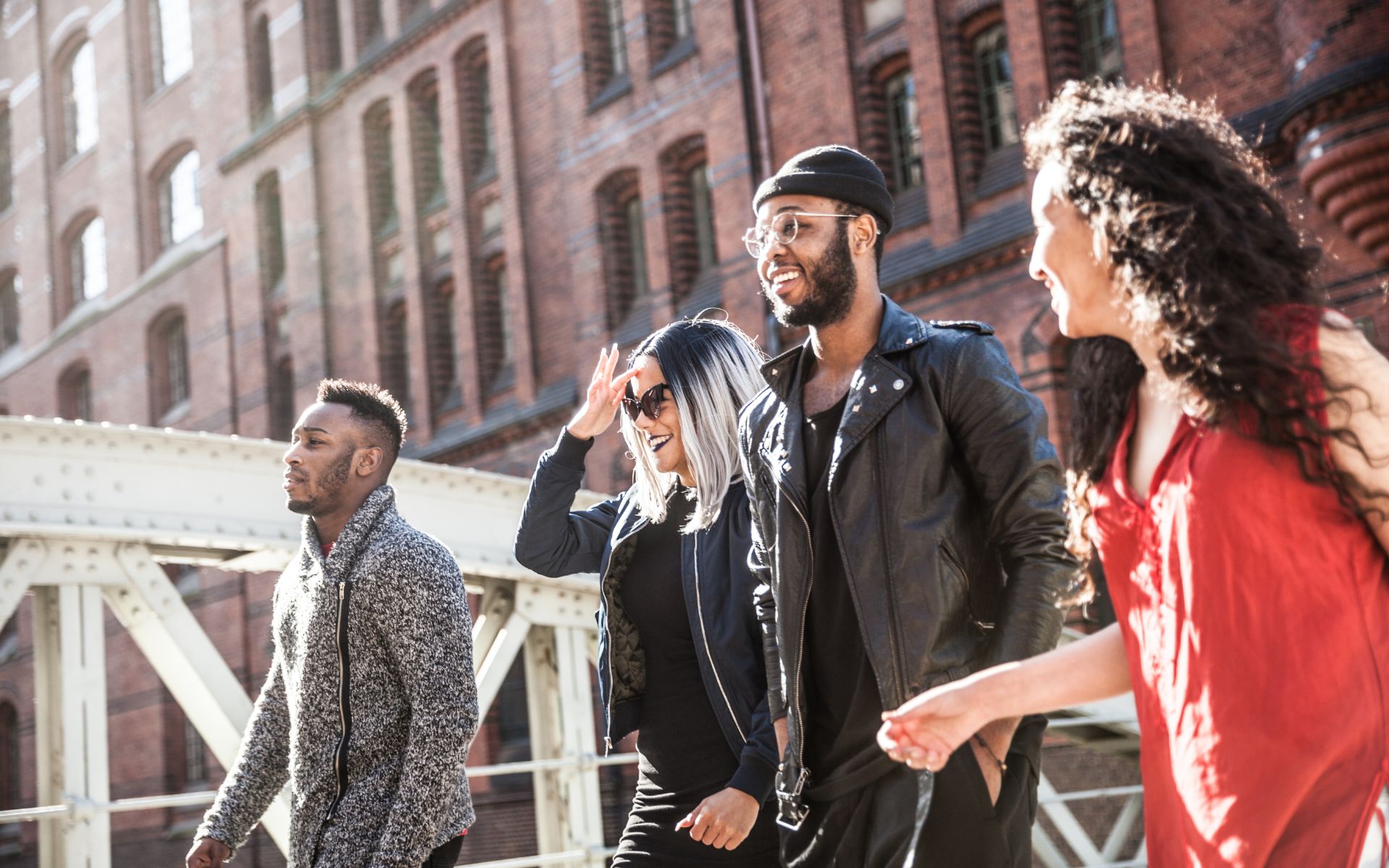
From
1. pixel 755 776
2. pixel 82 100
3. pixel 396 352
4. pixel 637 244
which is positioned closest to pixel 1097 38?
pixel 637 244

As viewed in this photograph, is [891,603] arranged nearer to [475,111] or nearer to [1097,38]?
[1097,38]

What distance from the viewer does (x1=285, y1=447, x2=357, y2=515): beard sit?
144 inches

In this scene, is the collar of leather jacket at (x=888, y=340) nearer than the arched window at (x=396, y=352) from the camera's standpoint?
Yes

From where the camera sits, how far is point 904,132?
15430 mm

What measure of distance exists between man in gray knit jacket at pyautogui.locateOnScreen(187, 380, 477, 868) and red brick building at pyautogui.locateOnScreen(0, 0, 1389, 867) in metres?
3.01

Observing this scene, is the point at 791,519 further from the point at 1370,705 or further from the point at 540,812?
the point at 540,812

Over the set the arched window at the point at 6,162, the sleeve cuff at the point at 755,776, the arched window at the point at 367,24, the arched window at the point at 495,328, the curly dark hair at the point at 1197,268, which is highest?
the arched window at the point at 6,162

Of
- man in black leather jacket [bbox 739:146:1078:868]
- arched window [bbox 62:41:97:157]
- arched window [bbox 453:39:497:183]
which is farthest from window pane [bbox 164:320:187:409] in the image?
man in black leather jacket [bbox 739:146:1078:868]

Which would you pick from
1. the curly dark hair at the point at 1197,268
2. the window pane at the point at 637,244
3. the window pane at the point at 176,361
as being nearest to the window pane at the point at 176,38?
the window pane at the point at 176,361

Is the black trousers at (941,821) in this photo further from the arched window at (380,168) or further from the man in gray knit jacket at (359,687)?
the arched window at (380,168)

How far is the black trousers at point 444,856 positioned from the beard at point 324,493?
880 millimetres

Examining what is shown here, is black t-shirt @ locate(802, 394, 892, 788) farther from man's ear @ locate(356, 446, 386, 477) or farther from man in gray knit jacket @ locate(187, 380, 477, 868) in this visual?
man's ear @ locate(356, 446, 386, 477)

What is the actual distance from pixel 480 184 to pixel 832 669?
60.6 feet

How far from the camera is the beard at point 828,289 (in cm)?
279
